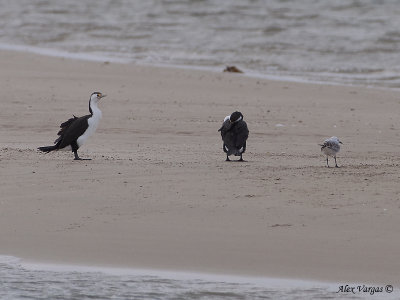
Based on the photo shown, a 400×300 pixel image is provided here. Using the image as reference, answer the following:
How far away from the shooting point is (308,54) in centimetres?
2184

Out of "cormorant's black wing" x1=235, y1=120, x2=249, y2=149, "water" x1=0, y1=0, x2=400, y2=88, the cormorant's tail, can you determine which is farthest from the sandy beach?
"water" x1=0, y1=0, x2=400, y2=88

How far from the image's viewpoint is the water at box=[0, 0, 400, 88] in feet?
68.0

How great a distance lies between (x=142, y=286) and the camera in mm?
7098

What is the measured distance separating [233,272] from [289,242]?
29.9 inches

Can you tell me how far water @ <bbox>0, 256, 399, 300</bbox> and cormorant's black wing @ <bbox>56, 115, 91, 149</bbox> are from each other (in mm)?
3819

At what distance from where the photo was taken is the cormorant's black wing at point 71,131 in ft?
36.6

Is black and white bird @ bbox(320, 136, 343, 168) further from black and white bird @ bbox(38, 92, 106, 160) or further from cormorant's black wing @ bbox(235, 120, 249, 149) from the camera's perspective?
black and white bird @ bbox(38, 92, 106, 160)

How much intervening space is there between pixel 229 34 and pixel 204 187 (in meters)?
15.4

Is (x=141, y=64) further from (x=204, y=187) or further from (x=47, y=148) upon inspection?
(x=204, y=187)

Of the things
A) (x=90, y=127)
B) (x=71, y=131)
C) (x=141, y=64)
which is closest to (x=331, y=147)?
(x=90, y=127)

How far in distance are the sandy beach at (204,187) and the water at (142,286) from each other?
0.54 ft

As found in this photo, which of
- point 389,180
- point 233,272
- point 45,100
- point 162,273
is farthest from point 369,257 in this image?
point 45,100

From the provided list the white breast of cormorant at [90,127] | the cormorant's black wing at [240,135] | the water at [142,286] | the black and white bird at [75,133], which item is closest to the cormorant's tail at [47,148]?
the black and white bird at [75,133]

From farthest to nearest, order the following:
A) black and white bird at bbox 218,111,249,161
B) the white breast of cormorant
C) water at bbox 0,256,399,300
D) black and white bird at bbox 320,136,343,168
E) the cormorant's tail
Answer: the white breast of cormorant
the cormorant's tail
black and white bird at bbox 218,111,249,161
black and white bird at bbox 320,136,343,168
water at bbox 0,256,399,300
